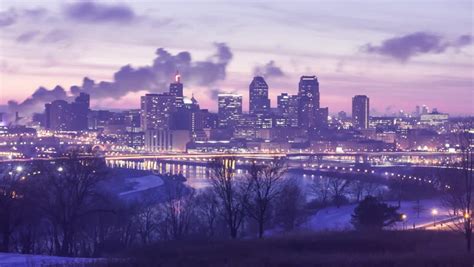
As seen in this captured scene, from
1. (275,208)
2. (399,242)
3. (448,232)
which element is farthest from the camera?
(275,208)

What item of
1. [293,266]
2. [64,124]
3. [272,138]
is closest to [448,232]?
[293,266]

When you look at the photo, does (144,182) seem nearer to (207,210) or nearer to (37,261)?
(207,210)

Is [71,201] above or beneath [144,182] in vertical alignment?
above

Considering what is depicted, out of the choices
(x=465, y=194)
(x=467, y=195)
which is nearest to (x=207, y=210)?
(x=465, y=194)

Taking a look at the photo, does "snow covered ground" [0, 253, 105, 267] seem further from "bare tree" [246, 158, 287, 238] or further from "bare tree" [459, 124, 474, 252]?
"bare tree" [459, 124, 474, 252]

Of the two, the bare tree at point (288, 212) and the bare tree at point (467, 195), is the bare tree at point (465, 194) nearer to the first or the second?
the bare tree at point (467, 195)

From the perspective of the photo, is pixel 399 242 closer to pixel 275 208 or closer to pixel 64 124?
pixel 275 208
